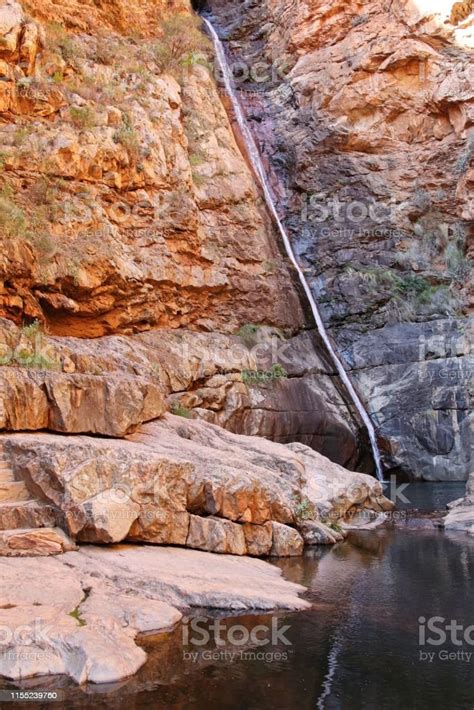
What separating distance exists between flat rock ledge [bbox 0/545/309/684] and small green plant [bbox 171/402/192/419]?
6.26m

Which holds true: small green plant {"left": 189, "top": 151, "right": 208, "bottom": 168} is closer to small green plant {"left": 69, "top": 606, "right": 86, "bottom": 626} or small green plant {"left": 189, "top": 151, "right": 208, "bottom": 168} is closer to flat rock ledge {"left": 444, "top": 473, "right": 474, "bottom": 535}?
flat rock ledge {"left": 444, "top": 473, "right": 474, "bottom": 535}

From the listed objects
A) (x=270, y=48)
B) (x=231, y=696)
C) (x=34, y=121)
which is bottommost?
(x=231, y=696)

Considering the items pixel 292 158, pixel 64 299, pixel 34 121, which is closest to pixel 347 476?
pixel 64 299

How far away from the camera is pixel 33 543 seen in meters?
8.36

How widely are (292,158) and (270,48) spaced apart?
726 centimetres

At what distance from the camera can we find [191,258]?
19.2m

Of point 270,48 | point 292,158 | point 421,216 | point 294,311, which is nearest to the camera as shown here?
point 294,311

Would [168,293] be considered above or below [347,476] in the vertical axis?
above

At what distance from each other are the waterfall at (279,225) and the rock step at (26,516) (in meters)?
12.4

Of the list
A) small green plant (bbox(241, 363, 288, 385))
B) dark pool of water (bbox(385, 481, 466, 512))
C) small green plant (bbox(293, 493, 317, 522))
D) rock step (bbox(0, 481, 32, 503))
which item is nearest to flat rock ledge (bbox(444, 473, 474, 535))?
dark pool of water (bbox(385, 481, 466, 512))

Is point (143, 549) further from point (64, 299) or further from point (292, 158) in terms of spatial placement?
point (292, 158)

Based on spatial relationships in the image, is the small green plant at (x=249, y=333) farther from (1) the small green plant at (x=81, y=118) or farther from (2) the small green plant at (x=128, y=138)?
(1) the small green plant at (x=81, y=118)

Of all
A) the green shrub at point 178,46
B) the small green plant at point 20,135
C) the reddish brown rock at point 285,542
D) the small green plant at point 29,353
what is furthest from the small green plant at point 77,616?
the green shrub at point 178,46

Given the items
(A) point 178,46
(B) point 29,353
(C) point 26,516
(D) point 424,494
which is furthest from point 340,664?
(A) point 178,46
